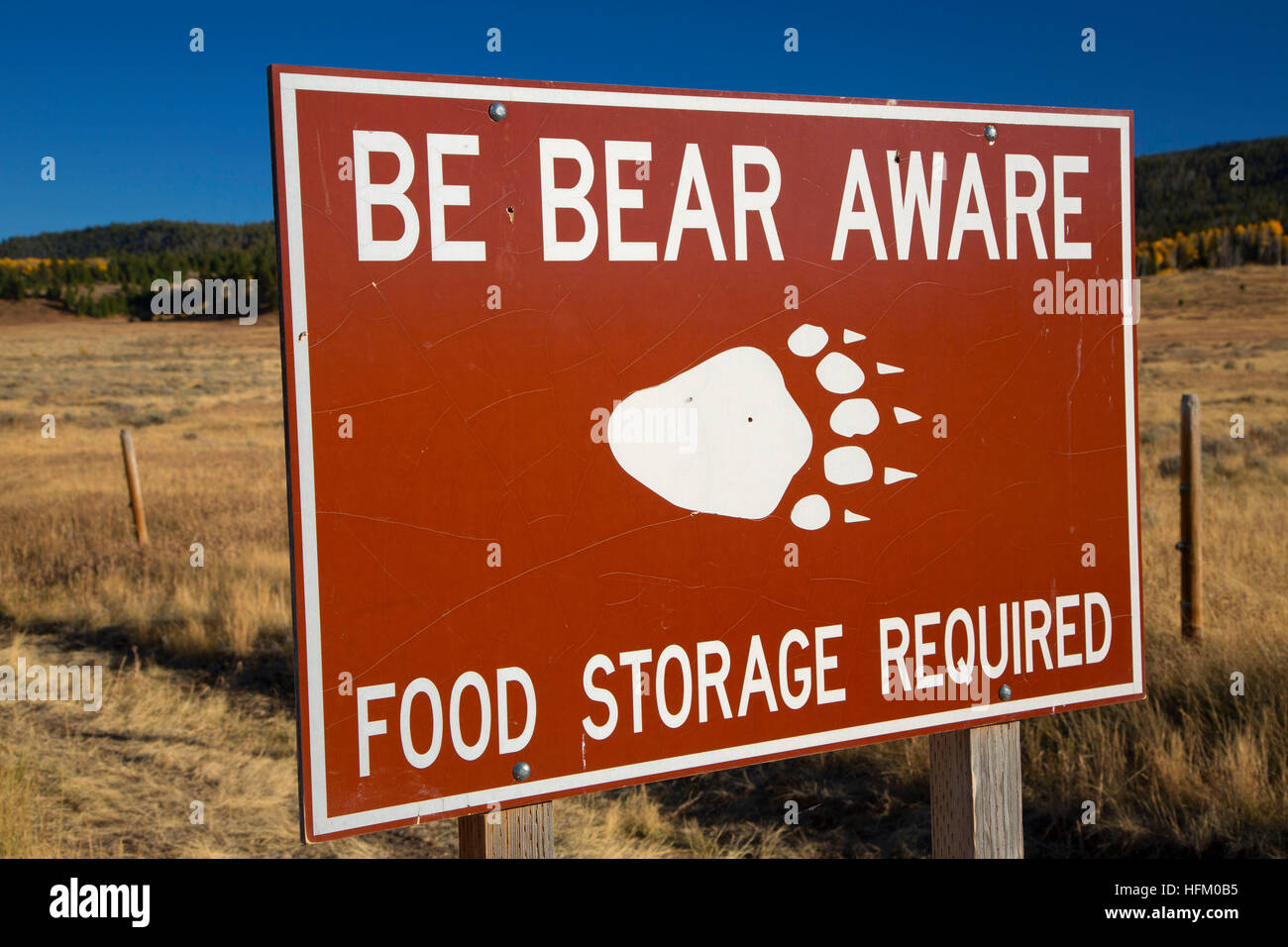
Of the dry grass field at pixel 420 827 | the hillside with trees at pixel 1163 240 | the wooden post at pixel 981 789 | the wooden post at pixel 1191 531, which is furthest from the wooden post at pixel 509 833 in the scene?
the hillside with trees at pixel 1163 240

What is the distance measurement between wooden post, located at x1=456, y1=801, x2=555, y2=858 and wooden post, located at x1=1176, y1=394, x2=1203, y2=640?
4473mm

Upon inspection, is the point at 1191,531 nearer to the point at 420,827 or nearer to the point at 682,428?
the point at 420,827

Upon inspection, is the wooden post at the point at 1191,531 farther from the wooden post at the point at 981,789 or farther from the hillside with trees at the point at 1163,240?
the hillside with trees at the point at 1163,240

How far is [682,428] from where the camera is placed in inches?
70.7

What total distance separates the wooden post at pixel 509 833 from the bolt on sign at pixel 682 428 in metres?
0.06

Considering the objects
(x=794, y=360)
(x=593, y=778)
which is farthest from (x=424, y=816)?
(x=794, y=360)

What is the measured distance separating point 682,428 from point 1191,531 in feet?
15.4

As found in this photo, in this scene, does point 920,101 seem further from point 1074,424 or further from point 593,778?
point 593,778

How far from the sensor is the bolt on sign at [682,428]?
159 centimetres

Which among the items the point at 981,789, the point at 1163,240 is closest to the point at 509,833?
the point at 981,789

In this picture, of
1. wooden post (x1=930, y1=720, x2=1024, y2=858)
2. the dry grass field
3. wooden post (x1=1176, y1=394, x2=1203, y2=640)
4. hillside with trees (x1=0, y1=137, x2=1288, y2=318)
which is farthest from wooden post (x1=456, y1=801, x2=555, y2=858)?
hillside with trees (x1=0, y1=137, x2=1288, y2=318)

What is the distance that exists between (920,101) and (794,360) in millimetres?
596

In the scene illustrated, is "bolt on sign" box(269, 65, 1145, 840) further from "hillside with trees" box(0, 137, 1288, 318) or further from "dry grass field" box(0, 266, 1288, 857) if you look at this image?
"hillside with trees" box(0, 137, 1288, 318)

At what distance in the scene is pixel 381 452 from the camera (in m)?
1.60
